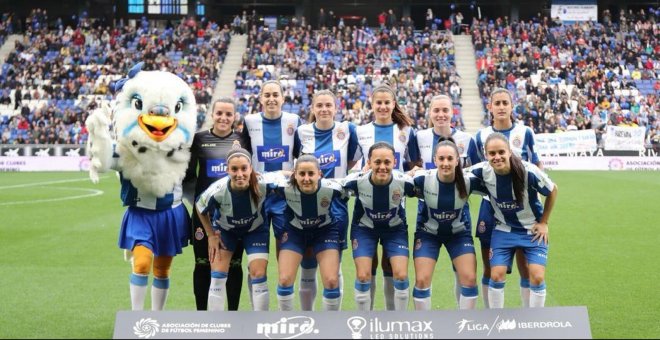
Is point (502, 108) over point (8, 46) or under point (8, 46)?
under

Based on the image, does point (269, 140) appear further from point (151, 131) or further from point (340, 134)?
point (151, 131)

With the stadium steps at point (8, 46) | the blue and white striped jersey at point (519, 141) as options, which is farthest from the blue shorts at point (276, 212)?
the stadium steps at point (8, 46)

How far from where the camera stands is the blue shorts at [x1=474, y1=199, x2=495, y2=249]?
6.36 meters

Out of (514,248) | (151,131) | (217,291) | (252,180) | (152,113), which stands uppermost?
(152,113)

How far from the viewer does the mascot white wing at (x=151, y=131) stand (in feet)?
19.9

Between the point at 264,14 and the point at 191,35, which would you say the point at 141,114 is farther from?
the point at 264,14

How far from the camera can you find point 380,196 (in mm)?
6016

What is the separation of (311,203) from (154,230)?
1.19 meters

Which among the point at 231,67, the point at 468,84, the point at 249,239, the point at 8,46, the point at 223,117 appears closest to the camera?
the point at 249,239

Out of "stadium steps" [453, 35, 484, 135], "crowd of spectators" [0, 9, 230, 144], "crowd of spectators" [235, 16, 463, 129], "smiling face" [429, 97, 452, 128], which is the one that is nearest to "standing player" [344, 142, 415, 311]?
"smiling face" [429, 97, 452, 128]

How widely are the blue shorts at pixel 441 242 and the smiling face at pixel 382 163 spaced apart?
0.58m

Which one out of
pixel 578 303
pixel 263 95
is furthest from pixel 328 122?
pixel 578 303

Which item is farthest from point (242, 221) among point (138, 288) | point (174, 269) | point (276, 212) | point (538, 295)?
point (174, 269)

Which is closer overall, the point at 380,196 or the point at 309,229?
the point at 380,196
